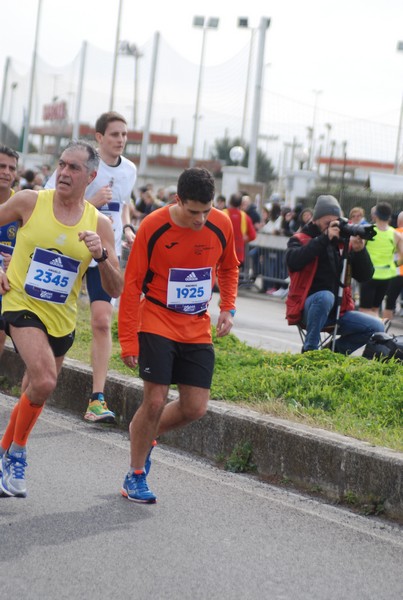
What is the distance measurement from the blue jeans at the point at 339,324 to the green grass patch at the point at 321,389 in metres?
0.64

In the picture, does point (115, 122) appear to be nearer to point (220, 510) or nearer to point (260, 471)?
point (260, 471)

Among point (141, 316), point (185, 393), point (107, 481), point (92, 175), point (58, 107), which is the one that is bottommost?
point (107, 481)

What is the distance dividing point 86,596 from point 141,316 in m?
2.00

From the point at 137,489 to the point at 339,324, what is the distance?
4497 mm

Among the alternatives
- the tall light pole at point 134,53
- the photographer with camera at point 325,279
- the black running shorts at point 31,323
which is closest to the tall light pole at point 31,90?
the tall light pole at point 134,53

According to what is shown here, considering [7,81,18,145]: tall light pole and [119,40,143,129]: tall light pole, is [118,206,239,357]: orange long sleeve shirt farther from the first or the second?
[7,81,18,145]: tall light pole

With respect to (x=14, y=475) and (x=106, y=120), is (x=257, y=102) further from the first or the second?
(x=14, y=475)

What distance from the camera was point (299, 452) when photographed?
6.65 meters

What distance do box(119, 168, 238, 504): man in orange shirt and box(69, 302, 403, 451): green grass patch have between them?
1.20 meters

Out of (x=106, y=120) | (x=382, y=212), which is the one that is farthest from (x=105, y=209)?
(x=382, y=212)

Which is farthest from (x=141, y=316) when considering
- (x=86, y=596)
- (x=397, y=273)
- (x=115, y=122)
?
(x=397, y=273)

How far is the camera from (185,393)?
6.07 meters

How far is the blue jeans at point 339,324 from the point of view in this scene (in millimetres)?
9906

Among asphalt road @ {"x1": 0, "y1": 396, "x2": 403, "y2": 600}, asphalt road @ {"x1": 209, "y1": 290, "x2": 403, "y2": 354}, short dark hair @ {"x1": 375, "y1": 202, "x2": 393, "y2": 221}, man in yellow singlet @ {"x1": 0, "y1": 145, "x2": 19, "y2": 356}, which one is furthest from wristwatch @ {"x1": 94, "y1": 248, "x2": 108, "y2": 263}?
short dark hair @ {"x1": 375, "y1": 202, "x2": 393, "y2": 221}
